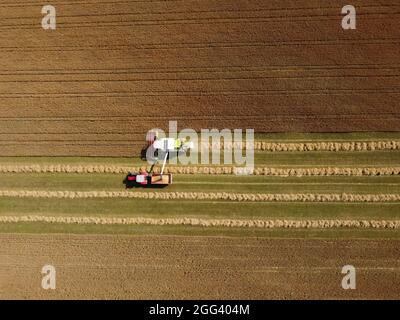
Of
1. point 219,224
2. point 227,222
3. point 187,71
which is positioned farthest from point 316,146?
point 187,71

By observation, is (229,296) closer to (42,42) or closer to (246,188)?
(246,188)

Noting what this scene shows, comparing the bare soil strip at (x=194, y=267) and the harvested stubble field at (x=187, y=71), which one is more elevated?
the harvested stubble field at (x=187, y=71)

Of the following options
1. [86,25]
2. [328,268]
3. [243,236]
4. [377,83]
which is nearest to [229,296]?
[243,236]

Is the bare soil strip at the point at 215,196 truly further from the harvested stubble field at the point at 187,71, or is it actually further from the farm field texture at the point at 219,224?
the harvested stubble field at the point at 187,71

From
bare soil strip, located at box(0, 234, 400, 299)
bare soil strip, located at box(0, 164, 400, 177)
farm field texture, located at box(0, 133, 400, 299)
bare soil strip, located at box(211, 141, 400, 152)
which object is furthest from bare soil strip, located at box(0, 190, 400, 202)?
bare soil strip, located at box(211, 141, 400, 152)

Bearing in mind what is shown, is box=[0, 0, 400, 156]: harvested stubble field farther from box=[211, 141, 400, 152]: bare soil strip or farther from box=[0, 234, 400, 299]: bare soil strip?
box=[0, 234, 400, 299]: bare soil strip

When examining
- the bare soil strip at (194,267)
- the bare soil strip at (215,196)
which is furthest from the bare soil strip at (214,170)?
the bare soil strip at (194,267)

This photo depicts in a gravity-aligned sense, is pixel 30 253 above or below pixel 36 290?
above
